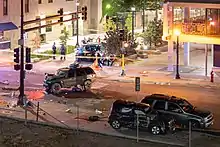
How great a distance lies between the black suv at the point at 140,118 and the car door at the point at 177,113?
67 centimetres

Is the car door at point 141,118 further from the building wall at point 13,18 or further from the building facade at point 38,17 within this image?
the building wall at point 13,18

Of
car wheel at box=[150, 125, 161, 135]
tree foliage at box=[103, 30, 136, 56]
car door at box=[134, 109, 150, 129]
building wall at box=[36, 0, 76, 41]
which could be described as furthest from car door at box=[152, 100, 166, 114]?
building wall at box=[36, 0, 76, 41]

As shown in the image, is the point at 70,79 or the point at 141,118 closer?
the point at 141,118

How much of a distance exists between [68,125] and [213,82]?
16616mm

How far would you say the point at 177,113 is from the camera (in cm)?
2956

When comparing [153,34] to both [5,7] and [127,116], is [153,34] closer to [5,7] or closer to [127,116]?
[5,7]

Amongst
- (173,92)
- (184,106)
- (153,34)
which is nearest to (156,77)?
(173,92)

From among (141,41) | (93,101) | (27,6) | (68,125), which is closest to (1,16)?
(27,6)

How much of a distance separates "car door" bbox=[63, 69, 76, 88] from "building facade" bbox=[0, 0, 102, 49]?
22.5 metres

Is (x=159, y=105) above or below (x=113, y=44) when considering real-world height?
below

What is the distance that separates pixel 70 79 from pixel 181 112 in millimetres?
12529

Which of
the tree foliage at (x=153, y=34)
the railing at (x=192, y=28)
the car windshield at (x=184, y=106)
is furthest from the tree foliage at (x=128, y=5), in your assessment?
the car windshield at (x=184, y=106)

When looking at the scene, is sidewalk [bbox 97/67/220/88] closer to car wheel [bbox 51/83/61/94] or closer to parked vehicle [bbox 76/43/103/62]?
parked vehicle [bbox 76/43/103/62]

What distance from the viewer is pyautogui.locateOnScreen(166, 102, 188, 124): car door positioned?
96.7 feet
